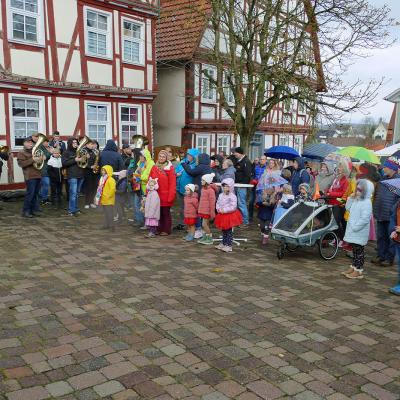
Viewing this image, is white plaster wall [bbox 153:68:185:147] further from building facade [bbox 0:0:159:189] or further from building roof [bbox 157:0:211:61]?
building facade [bbox 0:0:159:189]

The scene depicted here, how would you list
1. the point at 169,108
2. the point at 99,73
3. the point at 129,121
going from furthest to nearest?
the point at 169,108, the point at 129,121, the point at 99,73

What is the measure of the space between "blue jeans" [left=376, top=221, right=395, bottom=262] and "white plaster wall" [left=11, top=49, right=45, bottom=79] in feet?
36.6

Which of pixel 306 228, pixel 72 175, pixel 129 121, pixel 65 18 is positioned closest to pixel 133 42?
pixel 129 121

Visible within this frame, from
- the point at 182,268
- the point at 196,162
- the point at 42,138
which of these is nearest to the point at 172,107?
the point at 42,138

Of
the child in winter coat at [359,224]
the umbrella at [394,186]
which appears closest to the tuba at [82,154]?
the child in winter coat at [359,224]

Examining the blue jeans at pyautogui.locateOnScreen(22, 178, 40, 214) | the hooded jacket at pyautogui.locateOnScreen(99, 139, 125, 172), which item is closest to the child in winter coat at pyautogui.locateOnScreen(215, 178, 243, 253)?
the hooded jacket at pyautogui.locateOnScreen(99, 139, 125, 172)

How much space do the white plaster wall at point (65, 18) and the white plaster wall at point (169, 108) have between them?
20.3 ft

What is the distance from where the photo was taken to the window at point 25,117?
1402cm

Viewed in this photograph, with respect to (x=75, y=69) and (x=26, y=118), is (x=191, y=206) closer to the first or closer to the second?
(x=26, y=118)

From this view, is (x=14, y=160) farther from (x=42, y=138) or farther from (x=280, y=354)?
(x=280, y=354)

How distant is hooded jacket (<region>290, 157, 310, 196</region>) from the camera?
9856mm

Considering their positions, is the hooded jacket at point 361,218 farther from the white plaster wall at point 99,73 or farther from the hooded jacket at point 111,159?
the white plaster wall at point 99,73

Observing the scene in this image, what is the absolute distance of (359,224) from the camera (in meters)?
7.00

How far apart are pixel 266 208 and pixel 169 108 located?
41.9 ft
